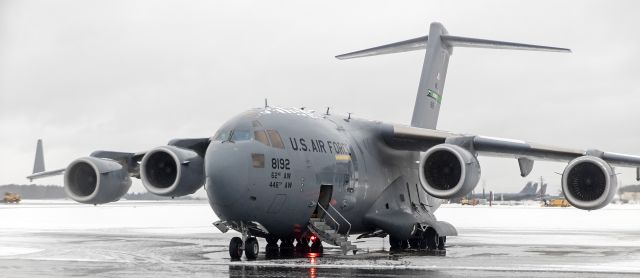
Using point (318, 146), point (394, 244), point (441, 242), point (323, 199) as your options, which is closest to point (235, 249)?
point (323, 199)

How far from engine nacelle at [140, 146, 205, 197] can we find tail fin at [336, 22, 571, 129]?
25.8ft

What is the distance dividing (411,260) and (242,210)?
337 centimetres

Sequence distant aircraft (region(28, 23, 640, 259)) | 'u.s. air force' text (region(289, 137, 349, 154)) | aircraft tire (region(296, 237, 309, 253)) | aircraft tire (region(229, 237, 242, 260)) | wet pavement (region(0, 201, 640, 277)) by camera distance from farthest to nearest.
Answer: aircraft tire (region(296, 237, 309, 253)) < 'u.s. air force' text (region(289, 137, 349, 154)) < distant aircraft (region(28, 23, 640, 259)) < aircraft tire (region(229, 237, 242, 260)) < wet pavement (region(0, 201, 640, 277))

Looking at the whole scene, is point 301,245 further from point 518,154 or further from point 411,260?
point 518,154

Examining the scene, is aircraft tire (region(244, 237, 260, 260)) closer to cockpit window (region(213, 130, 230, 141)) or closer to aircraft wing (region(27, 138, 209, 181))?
cockpit window (region(213, 130, 230, 141))

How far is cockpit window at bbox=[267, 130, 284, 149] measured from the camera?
53.9ft

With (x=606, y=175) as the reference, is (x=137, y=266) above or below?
below

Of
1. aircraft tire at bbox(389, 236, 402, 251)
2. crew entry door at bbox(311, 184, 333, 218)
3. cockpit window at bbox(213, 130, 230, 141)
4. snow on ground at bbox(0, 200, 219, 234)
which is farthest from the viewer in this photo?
snow on ground at bbox(0, 200, 219, 234)

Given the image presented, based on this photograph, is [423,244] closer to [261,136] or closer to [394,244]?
[394,244]

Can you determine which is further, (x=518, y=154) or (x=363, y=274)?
(x=518, y=154)

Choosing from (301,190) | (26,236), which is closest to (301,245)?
(301,190)

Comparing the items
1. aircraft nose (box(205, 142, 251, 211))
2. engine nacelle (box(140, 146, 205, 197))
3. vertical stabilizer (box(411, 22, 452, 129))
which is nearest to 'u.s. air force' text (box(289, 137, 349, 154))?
aircraft nose (box(205, 142, 251, 211))

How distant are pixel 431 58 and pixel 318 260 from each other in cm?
1029

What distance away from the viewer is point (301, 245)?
19.6m
